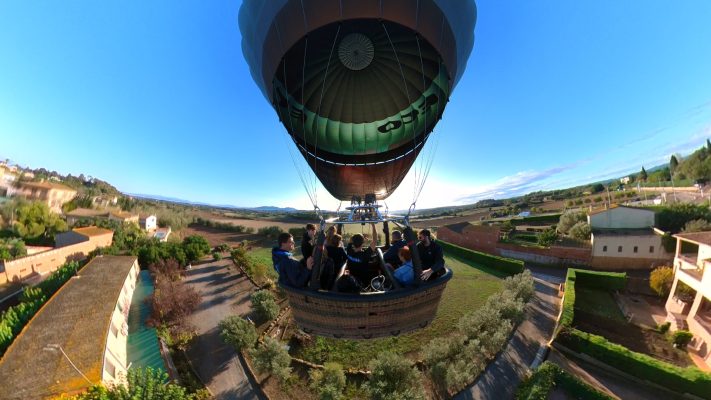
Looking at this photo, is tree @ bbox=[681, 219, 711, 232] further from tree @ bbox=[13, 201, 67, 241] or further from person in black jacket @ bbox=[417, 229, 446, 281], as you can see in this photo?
tree @ bbox=[13, 201, 67, 241]

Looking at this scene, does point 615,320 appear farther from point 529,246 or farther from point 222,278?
point 222,278

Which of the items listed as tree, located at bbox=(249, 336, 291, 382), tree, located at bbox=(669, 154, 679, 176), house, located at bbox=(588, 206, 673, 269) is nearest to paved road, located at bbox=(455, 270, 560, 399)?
tree, located at bbox=(249, 336, 291, 382)

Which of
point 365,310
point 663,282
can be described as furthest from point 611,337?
point 365,310

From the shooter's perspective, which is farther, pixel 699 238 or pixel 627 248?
pixel 627 248

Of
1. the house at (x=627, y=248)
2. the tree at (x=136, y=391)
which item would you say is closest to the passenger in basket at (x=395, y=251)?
the tree at (x=136, y=391)

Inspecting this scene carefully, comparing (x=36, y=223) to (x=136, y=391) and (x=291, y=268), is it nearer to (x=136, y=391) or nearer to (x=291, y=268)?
(x=136, y=391)

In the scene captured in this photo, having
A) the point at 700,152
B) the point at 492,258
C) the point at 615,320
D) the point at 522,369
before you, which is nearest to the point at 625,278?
the point at 615,320
